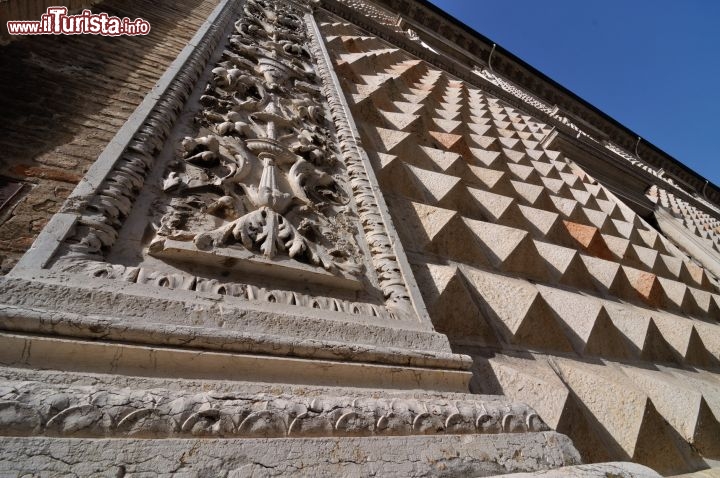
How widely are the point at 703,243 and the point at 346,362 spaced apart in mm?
5728

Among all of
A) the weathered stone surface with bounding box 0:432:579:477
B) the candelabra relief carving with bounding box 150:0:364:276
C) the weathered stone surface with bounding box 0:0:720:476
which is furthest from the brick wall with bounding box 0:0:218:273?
the weathered stone surface with bounding box 0:432:579:477

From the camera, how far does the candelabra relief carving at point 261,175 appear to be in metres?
0.99

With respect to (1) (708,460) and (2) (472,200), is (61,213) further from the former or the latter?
(1) (708,460)

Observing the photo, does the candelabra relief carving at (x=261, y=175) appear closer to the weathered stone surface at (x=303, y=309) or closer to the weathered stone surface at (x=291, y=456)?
the weathered stone surface at (x=303, y=309)

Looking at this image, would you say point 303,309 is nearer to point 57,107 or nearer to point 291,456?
point 291,456

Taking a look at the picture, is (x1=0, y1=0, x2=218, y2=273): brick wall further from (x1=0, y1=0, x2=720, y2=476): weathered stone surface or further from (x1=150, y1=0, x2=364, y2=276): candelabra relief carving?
(x1=150, y1=0, x2=364, y2=276): candelabra relief carving

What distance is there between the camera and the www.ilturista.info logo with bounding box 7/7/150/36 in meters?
1.68

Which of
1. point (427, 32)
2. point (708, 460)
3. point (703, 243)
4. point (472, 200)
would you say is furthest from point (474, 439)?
point (427, 32)

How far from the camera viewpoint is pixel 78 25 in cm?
196

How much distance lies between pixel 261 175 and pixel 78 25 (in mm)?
1746

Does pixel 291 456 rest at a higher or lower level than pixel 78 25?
lower

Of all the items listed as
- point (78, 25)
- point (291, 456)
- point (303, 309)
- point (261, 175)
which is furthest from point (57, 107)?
point (291, 456)

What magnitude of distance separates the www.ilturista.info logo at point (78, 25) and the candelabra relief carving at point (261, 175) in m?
0.74

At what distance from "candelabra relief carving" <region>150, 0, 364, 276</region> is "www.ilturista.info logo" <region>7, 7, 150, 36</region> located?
0.74m
